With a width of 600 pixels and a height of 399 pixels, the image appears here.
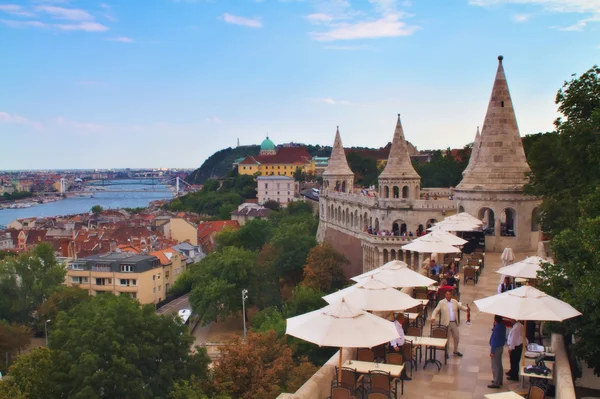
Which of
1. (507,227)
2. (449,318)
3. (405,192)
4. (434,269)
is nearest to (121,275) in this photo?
(405,192)

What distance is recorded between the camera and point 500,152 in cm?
2808

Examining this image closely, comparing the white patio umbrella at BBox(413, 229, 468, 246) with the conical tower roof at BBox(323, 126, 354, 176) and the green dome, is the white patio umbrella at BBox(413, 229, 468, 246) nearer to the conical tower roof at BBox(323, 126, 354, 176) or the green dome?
the conical tower roof at BBox(323, 126, 354, 176)

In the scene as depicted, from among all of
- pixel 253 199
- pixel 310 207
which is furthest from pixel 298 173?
pixel 310 207

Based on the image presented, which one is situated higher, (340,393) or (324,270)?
(340,393)

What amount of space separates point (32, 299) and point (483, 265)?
38.9 metres

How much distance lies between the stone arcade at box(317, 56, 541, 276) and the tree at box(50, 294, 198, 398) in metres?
15.6

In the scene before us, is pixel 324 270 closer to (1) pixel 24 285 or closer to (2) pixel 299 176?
(1) pixel 24 285

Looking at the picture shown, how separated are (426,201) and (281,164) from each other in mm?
104097

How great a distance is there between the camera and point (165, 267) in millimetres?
59250

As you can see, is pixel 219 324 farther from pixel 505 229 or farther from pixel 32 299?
pixel 505 229

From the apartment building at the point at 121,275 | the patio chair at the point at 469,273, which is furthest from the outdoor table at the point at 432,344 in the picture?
the apartment building at the point at 121,275

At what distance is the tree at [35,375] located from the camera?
79.5 feet

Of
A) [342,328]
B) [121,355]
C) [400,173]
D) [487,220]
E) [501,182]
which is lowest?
[121,355]

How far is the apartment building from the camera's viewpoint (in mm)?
53656
